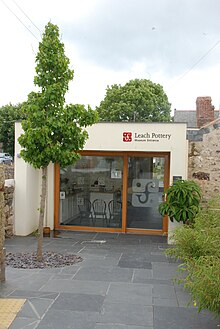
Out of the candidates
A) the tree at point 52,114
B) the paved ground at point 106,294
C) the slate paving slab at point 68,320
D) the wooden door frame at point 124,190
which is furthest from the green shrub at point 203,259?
the tree at point 52,114

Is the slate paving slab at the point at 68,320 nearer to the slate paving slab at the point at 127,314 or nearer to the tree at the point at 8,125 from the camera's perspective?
the slate paving slab at the point at 127,314

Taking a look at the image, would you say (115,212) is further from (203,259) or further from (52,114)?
(203,259)

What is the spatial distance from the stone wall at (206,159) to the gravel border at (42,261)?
4.05 m

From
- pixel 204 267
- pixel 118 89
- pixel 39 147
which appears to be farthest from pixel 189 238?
pixel 118 89

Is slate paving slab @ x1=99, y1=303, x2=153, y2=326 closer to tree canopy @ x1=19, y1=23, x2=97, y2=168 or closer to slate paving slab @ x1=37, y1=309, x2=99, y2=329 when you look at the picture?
slate paving slab @ x1=37, y1=309, x2=99, y2=329

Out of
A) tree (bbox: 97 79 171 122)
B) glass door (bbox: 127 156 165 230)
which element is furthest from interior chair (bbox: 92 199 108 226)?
tree (bbox: 97 79 171 122)

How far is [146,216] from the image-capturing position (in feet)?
30.8

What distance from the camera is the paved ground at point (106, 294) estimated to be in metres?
3.85

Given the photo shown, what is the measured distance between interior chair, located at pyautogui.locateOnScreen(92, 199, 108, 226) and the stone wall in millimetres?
2501

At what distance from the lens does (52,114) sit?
6.15 meters

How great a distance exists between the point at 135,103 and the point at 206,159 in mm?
22663

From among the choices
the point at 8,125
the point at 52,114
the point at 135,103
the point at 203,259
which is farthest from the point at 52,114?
the point at 135,103

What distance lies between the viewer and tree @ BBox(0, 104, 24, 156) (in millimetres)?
24016

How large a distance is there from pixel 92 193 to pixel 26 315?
5.81 m
